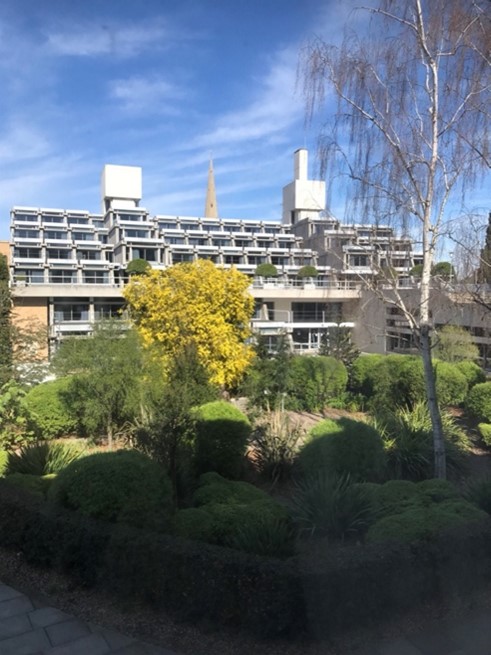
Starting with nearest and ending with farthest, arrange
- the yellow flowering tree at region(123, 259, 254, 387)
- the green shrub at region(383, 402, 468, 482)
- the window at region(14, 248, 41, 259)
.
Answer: the green shrub at region(383, 402, 468, 482), the yellow flowering tree at region(123, 259, 254, 387), the window at region(14, 248, 41, 259)

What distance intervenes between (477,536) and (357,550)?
99 centimetres

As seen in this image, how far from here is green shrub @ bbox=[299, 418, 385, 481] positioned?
7434mm

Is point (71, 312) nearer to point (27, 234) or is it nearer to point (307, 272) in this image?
point (27, 234)

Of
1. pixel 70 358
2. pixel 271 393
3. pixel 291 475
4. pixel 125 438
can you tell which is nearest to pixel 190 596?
pixel 291 475

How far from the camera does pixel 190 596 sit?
3.53 meters

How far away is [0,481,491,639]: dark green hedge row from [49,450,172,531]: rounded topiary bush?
1.03ft

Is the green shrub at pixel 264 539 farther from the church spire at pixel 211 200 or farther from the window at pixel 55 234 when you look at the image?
the church spire at pixel 211 200

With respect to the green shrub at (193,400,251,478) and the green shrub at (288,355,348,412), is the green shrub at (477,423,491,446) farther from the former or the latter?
the green shrub at (193,400,251,478)

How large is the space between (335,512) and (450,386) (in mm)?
10227

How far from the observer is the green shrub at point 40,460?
683 cm

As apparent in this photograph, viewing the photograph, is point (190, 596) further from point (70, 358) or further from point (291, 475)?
point (70, 358)

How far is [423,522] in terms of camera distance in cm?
429

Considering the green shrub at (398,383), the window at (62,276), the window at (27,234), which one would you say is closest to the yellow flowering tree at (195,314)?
the green shrub at (398,383)

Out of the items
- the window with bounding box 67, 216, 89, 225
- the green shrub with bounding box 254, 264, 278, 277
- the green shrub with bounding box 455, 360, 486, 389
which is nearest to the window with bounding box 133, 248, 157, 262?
the green shrub with bounding box 254, 264, 278, 277
